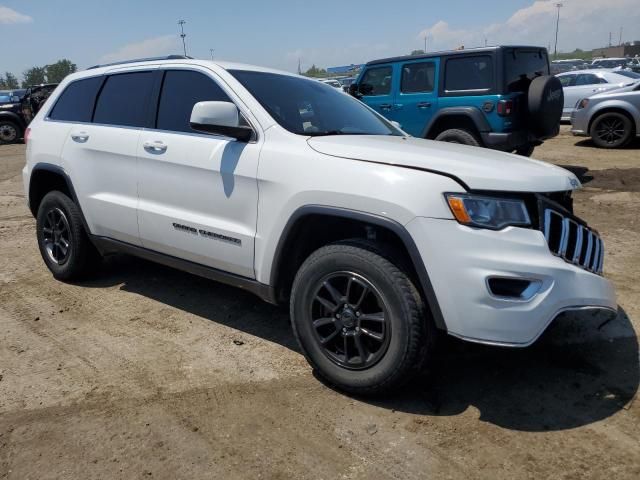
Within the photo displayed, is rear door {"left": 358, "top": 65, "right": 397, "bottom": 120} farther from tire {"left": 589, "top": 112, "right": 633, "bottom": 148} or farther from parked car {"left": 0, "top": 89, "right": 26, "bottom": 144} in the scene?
parked car {"left": 0, "top": 89, "right": 26, "bottom": 144}

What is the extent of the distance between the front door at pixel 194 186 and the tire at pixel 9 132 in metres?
17.6

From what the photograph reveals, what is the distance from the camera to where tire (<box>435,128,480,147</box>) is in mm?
8422

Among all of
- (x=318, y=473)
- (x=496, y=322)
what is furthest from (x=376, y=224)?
(x=318, y=473)

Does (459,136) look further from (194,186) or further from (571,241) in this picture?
(571,241)

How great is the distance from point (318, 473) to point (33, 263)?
428cm

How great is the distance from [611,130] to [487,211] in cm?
1051

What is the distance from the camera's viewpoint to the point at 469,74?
8.55m

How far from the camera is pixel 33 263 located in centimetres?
558

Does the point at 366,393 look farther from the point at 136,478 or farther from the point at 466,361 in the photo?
the point at 136,478

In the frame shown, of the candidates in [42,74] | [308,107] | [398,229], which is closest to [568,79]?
[308,107]

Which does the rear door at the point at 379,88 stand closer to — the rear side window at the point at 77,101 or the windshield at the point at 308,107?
the windshield at the point at 308,107

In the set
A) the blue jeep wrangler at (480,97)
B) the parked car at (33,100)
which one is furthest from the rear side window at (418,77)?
the parked car at (33,100)

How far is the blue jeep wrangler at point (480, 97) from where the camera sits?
8.12 meters

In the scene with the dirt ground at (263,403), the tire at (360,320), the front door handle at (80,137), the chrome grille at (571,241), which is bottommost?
the dirt ground at (263,403)
